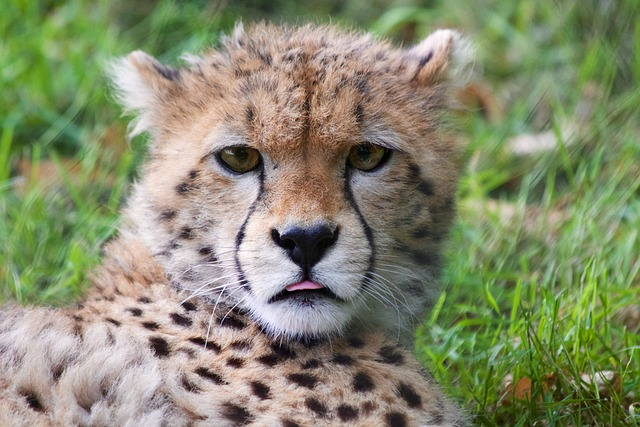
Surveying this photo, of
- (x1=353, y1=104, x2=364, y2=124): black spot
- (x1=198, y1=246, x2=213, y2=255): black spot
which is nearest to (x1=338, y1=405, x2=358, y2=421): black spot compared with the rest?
(x1=198, y1=246, x2=213, y2=255): black spot

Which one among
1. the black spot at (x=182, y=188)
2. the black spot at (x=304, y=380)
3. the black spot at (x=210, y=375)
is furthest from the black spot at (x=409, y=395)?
the black spot at (x=182, y=188)

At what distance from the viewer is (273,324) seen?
2.41 metres

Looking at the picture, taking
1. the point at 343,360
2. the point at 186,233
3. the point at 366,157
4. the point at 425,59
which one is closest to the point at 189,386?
the point at 343,360

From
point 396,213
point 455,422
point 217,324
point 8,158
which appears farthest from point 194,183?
point 8,158

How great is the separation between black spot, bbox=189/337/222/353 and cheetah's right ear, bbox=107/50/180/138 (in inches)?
30.0

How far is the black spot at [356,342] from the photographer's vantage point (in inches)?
97.8

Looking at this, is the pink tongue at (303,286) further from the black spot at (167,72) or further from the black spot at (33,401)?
the black spot at (167,72)

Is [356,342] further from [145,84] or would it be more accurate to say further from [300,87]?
[145,84]

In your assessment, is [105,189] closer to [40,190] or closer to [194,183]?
[40,190]

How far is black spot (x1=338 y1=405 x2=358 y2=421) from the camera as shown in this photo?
7.34ft

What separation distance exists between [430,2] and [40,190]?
3110 mm

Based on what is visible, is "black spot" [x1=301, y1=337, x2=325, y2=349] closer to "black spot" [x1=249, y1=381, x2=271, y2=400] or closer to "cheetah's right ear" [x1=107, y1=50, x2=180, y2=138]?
"black spot" [x1=249, y1=381, x2=271, y2=400]

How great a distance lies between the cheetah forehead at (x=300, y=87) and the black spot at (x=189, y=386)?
629 mm

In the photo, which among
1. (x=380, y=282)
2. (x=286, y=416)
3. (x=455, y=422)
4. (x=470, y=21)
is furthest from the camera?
(x=470, y=21)
